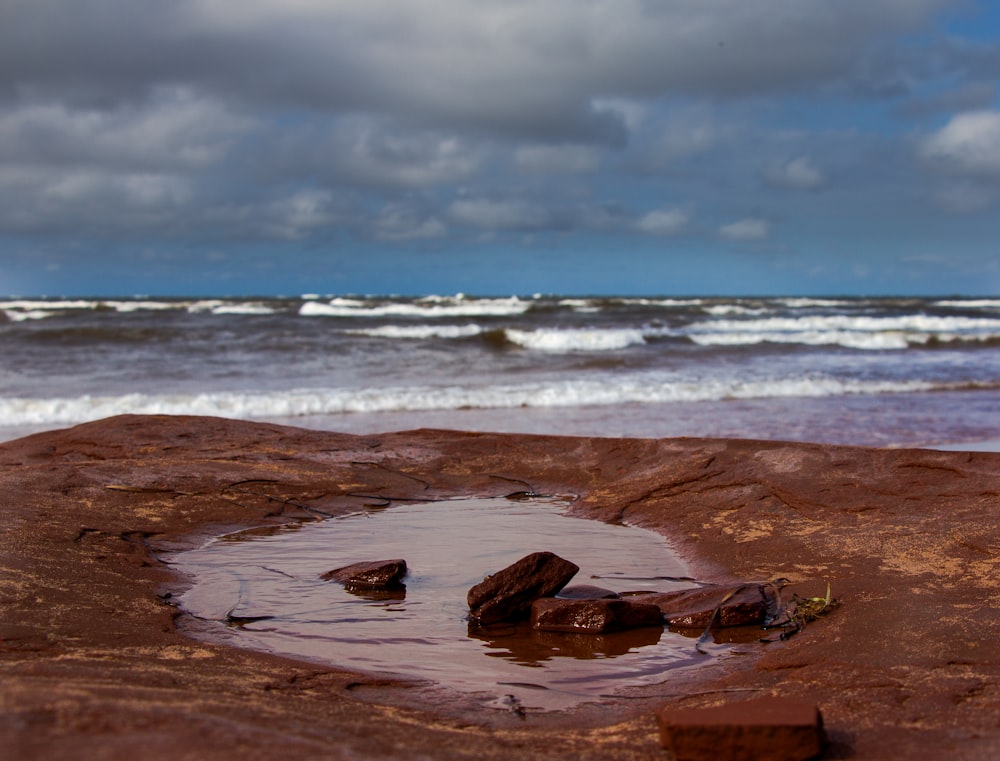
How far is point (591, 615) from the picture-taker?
404cm

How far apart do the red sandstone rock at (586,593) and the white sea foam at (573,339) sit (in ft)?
74.0

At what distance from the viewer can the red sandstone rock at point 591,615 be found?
4023 mm

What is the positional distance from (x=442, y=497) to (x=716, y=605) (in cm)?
301

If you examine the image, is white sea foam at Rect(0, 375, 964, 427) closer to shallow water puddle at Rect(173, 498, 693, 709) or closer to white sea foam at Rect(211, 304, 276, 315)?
shallow water puddle at Rect(173, 498, 693, 709)

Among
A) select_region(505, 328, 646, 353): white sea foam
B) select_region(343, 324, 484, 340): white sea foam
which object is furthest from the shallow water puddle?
select_region(343, 324, 484, 340): white sea foam

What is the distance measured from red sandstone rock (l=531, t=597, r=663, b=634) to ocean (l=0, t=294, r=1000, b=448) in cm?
665

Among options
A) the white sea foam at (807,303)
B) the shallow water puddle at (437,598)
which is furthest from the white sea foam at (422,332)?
the white sea foam at (807,303)

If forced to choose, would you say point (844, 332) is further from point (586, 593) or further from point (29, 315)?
point (29, 315)

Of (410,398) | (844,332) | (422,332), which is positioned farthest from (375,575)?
(844,332)

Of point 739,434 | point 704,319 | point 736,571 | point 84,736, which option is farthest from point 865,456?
point 704,319

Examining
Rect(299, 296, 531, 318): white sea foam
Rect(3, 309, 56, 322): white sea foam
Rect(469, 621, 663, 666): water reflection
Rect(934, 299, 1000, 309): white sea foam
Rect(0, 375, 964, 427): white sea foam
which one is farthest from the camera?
Rect(934, 299, 1000, 309): white sea foam

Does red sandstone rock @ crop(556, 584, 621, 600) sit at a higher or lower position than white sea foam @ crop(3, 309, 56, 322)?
lower

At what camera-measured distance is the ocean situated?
12.3 meters

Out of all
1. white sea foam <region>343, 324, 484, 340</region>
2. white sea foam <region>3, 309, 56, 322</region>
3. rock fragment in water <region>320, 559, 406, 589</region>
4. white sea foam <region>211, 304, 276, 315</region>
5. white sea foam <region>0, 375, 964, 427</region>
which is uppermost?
white sea foam <region>211, 304, 276, 315</region>
